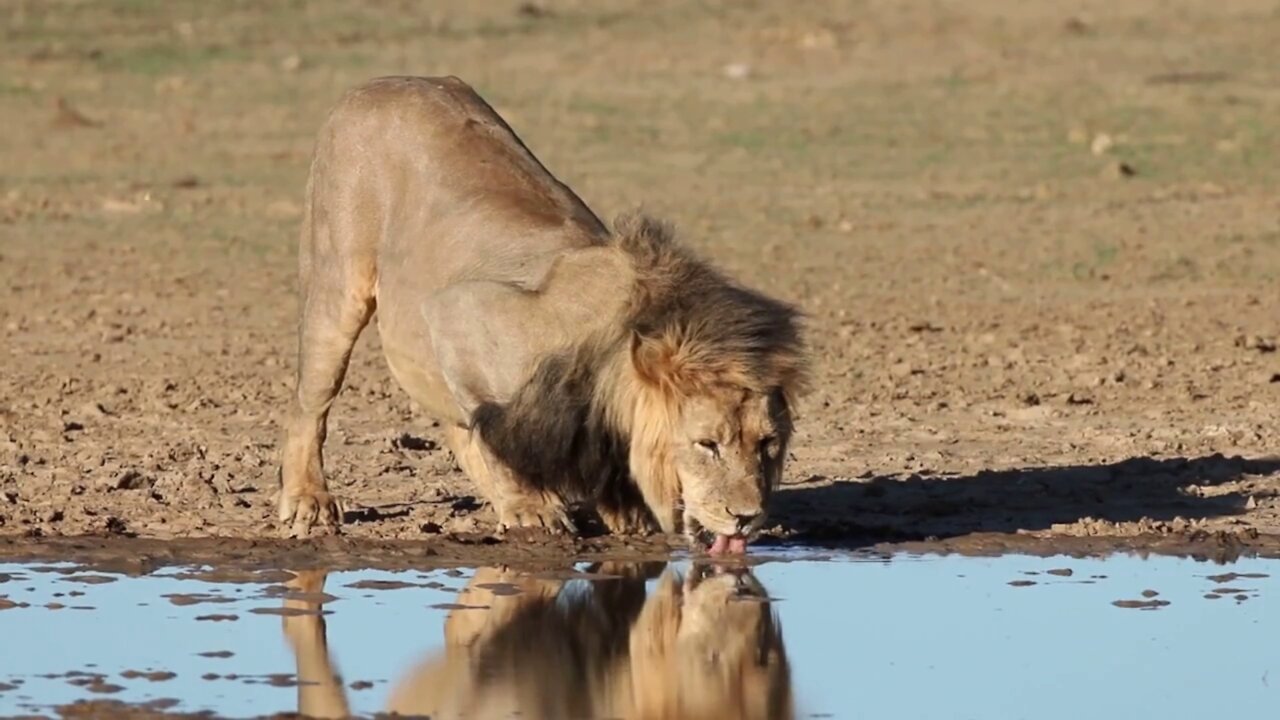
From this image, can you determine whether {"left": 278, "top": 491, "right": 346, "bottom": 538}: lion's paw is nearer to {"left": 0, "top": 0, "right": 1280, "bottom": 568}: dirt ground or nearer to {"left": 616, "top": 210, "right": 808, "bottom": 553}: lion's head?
{"left": 0, "top": 0, "right": 1280, "bottom": 568}: dirt ground

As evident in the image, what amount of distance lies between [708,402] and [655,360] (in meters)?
0.18

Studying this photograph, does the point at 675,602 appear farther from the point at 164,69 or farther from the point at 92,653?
the point at 164,69

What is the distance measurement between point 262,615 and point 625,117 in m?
13.0

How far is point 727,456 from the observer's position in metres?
7.00

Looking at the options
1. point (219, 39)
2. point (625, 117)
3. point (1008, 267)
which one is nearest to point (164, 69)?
point (219, 39)

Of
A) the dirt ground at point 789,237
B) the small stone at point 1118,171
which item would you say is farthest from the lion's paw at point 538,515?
the small stone at point 1118,171

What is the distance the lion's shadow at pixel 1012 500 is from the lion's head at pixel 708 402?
0.85 metres

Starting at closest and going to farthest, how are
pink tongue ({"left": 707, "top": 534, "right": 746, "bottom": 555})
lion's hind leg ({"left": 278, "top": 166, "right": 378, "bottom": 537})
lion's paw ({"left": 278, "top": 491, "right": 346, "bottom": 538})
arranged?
1. pink tongue ({"left": 707, "top": 534, "right": 746, "bottom": 555})
2. lion's paw ({"left": 278, "top": 491, "right": 346, "bottom": 538})
3. lion's hind leg ({"left": 278, "top": 166, "right": 378, "bottom": 537})

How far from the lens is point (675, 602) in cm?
701

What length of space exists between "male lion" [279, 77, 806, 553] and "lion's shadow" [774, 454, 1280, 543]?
786 mm

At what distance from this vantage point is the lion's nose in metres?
6.98

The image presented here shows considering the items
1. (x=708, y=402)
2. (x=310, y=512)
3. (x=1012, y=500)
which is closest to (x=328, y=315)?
(x=310, y=512)

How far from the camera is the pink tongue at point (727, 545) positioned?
722 cm

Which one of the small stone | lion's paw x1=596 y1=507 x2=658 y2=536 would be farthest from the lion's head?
the small stone
